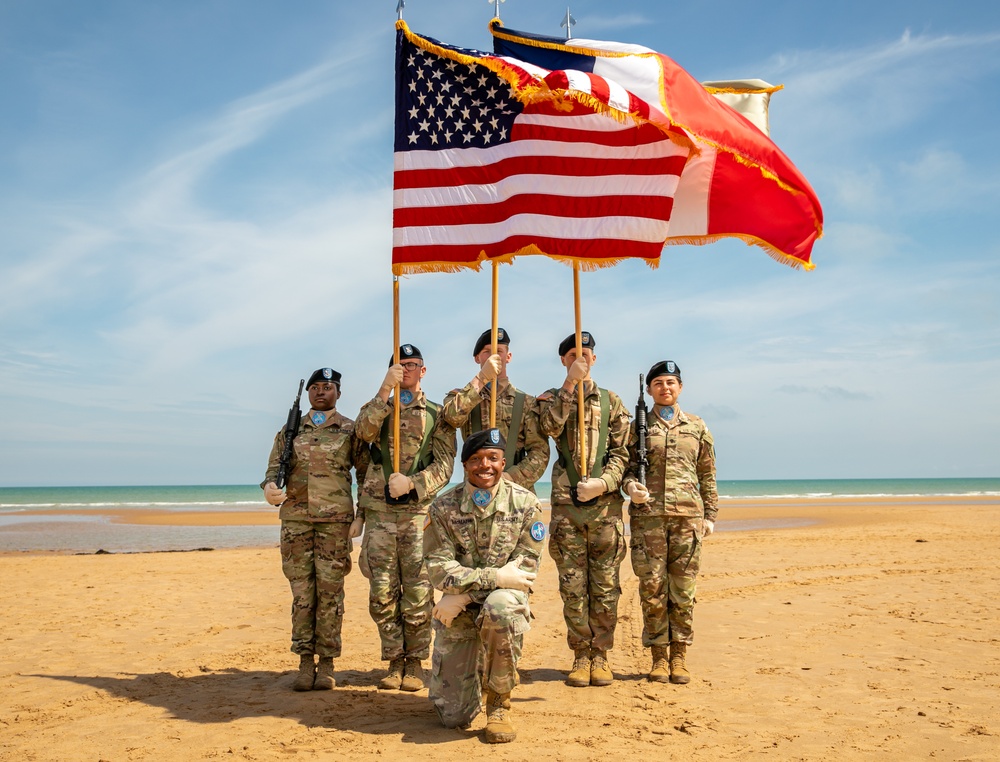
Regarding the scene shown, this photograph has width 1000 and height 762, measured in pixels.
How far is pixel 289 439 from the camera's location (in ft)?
20.3

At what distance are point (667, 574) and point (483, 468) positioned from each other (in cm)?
207

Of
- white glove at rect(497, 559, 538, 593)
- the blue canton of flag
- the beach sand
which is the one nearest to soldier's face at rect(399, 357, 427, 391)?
the blue canton of flag

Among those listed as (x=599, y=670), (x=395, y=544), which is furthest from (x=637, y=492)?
(x=395, y=544)

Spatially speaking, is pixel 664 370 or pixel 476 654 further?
pixel 664 370

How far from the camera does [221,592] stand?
10992 mm

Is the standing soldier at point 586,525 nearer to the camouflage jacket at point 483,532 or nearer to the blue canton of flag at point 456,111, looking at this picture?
the camouflage jacket at point 483,532

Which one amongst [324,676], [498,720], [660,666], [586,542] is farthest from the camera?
[660,666]

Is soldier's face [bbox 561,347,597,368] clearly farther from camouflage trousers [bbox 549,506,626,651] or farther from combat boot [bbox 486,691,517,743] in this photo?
combat boot [bbox 486,691,517,743]

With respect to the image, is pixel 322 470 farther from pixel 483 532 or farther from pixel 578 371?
pixel 578 371

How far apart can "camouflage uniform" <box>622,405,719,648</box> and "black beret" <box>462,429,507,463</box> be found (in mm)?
1446

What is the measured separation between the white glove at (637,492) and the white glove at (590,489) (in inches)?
8.2

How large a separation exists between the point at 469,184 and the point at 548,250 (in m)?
0.87

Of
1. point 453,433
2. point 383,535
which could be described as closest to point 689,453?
point 453,433

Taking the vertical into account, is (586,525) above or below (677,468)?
below
